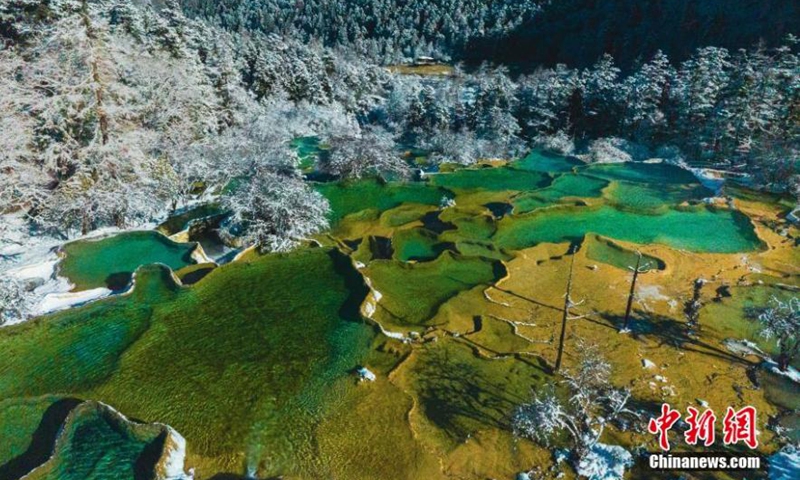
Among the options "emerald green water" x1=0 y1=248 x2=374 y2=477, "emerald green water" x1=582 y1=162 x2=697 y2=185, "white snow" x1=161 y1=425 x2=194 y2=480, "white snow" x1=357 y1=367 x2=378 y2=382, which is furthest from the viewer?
"emerald green water" x1=582 y1=162 x2=697 y2=185

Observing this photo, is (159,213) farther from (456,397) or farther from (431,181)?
(456,397)

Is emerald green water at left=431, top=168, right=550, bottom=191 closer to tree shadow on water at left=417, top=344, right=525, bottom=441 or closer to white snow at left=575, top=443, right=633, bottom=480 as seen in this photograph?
tree shadow on water at left=417, top=344, right=525, bottom=441

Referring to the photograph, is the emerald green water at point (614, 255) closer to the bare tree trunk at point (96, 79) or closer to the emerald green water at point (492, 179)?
the emerald green water at point (492, 179)

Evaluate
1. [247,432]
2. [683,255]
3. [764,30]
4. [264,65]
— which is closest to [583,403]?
[247,432]

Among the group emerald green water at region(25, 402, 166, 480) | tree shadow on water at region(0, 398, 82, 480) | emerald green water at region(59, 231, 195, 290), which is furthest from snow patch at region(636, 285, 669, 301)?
tree shadow on water at region(0, 398, 82, 480)

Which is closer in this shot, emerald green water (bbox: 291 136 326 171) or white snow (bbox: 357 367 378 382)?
white snow (bbox: 357 367 378 382)

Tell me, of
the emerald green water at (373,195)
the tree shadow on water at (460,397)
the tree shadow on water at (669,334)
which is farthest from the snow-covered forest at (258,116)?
the tree shadow on water at (669,334)

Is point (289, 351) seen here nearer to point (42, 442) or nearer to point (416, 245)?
point (42, 442)
